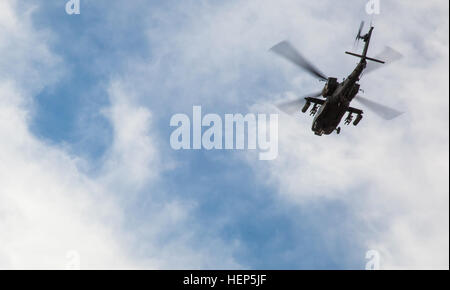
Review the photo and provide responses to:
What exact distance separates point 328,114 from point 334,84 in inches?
128
